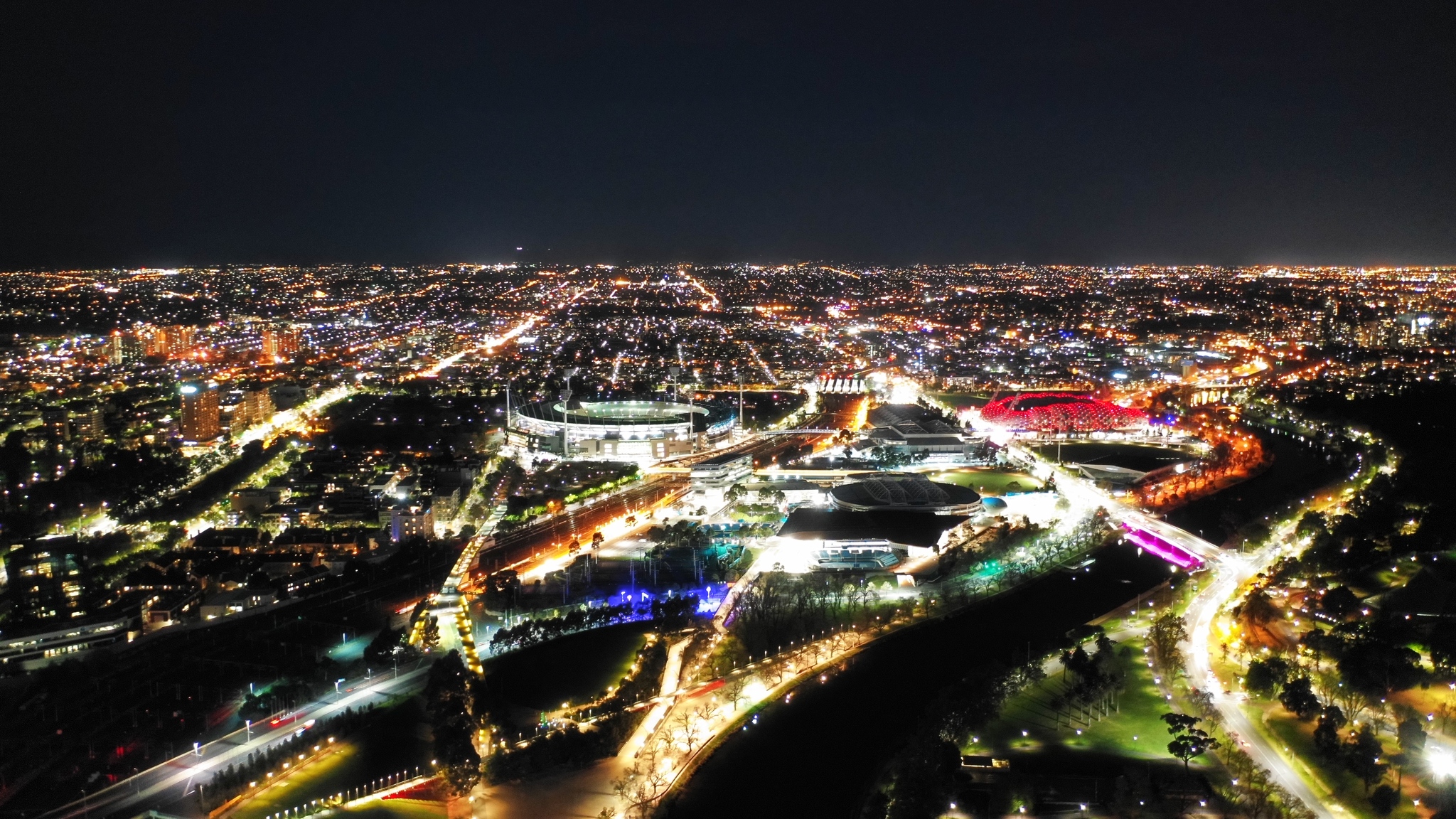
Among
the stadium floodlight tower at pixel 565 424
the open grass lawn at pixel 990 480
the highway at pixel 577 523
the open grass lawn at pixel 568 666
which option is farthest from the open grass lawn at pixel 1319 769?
the stadium floodlight tower at pixel 565 424

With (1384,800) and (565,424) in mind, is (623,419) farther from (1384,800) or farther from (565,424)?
(1384,800)

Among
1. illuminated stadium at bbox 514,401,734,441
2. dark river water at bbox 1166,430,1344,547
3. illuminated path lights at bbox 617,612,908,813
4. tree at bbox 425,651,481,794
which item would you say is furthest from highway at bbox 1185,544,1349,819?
illuminated stadium at bbox 514,401,734,441

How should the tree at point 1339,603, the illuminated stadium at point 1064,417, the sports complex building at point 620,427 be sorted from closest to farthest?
the tree at point 1339,603
the sports complex building at point 620,427
the illuminated stadium at point 1064,417

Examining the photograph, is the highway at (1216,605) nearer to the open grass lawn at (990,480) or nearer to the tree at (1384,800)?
the tree at (1384,800)

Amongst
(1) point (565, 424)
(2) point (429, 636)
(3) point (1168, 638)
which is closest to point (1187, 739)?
(3) point (1168, 638)

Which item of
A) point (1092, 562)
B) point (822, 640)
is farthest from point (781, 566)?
point (1092, 562)

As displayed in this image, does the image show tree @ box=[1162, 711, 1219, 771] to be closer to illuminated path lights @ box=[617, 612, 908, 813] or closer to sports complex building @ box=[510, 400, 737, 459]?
illuminated path lights @ box=[617, 612, 908, 813]

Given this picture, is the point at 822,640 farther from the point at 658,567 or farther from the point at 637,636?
the point at 658,567
